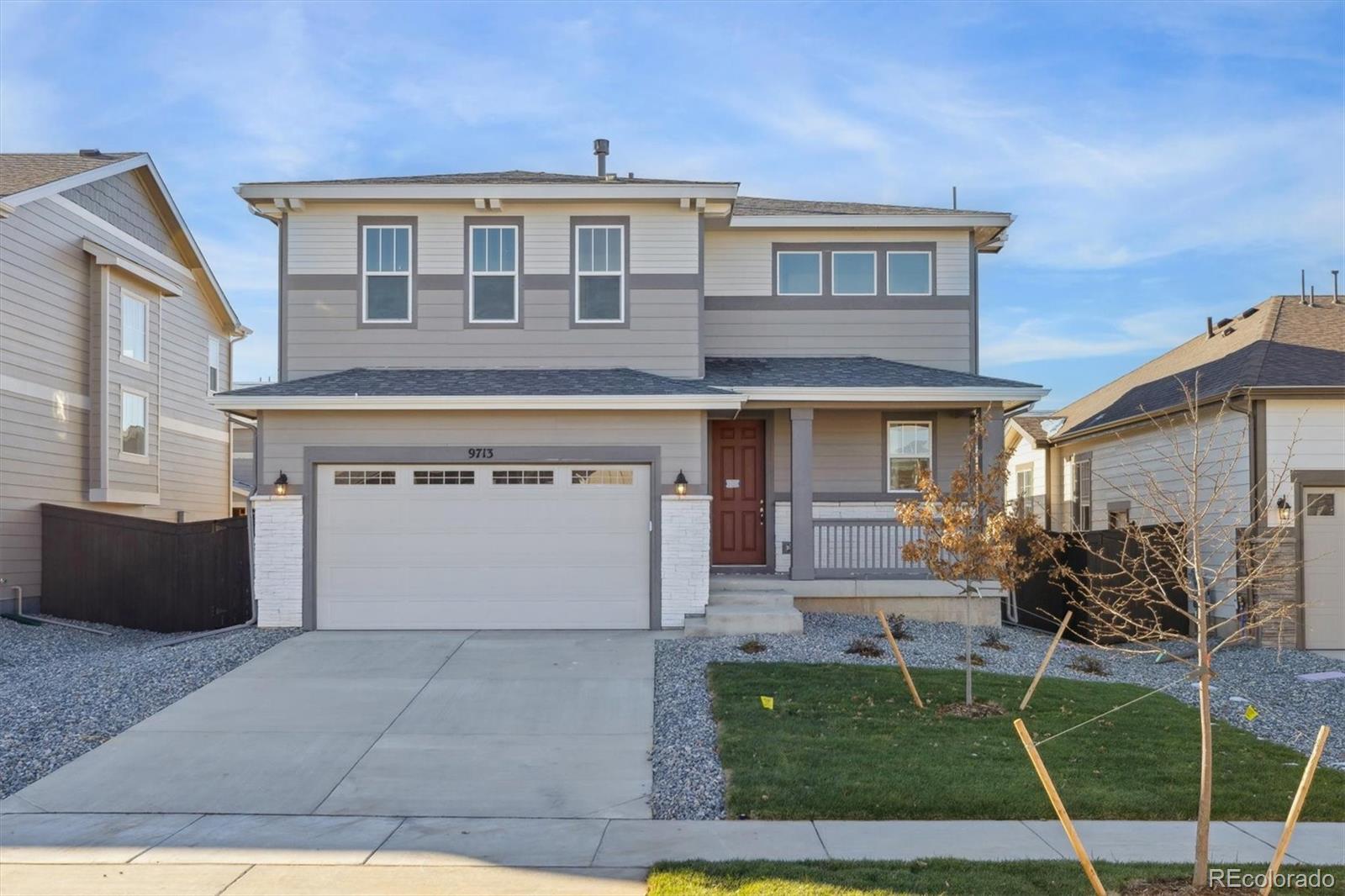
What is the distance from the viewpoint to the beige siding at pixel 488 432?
13.5 metres

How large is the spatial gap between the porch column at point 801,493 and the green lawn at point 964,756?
364 centimetres

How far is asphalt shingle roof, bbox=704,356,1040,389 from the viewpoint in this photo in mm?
14086

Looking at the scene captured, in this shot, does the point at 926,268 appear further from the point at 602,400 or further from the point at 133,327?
the point at 133,327

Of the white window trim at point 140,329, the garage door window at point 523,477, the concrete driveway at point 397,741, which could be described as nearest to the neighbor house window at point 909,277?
the garage door window at point 523,477

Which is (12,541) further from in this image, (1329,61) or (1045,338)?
(1045,338)

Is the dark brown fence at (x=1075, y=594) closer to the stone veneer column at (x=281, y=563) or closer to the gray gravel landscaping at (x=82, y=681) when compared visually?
the stone veneer column at (x=281, y=563)

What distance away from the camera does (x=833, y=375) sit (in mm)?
14742

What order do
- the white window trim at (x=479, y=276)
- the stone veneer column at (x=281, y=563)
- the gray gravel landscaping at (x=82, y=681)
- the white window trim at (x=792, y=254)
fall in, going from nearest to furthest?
the gray gravel landscaping at (x=82, y=681)
the stone veneer column at (x=281, y=563)
the white window trim at (x=479, y=276)
the white window trim at (x=792, y=254)

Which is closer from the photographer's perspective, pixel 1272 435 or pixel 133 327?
pixel 1272 435

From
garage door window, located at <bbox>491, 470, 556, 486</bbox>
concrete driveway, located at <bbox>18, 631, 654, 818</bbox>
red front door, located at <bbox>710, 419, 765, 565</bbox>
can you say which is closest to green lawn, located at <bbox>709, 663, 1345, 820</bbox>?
concrete driveway, located at <bbox>18, 631, 654, 818</bbox>

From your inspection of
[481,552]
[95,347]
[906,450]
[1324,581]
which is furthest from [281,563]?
[1324,581]

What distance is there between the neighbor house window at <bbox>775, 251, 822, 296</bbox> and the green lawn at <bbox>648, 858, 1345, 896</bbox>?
11223 millimetres

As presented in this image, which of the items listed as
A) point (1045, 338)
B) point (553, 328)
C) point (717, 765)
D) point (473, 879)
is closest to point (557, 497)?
point (553, 328)

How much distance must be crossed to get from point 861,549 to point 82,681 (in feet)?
30.8
